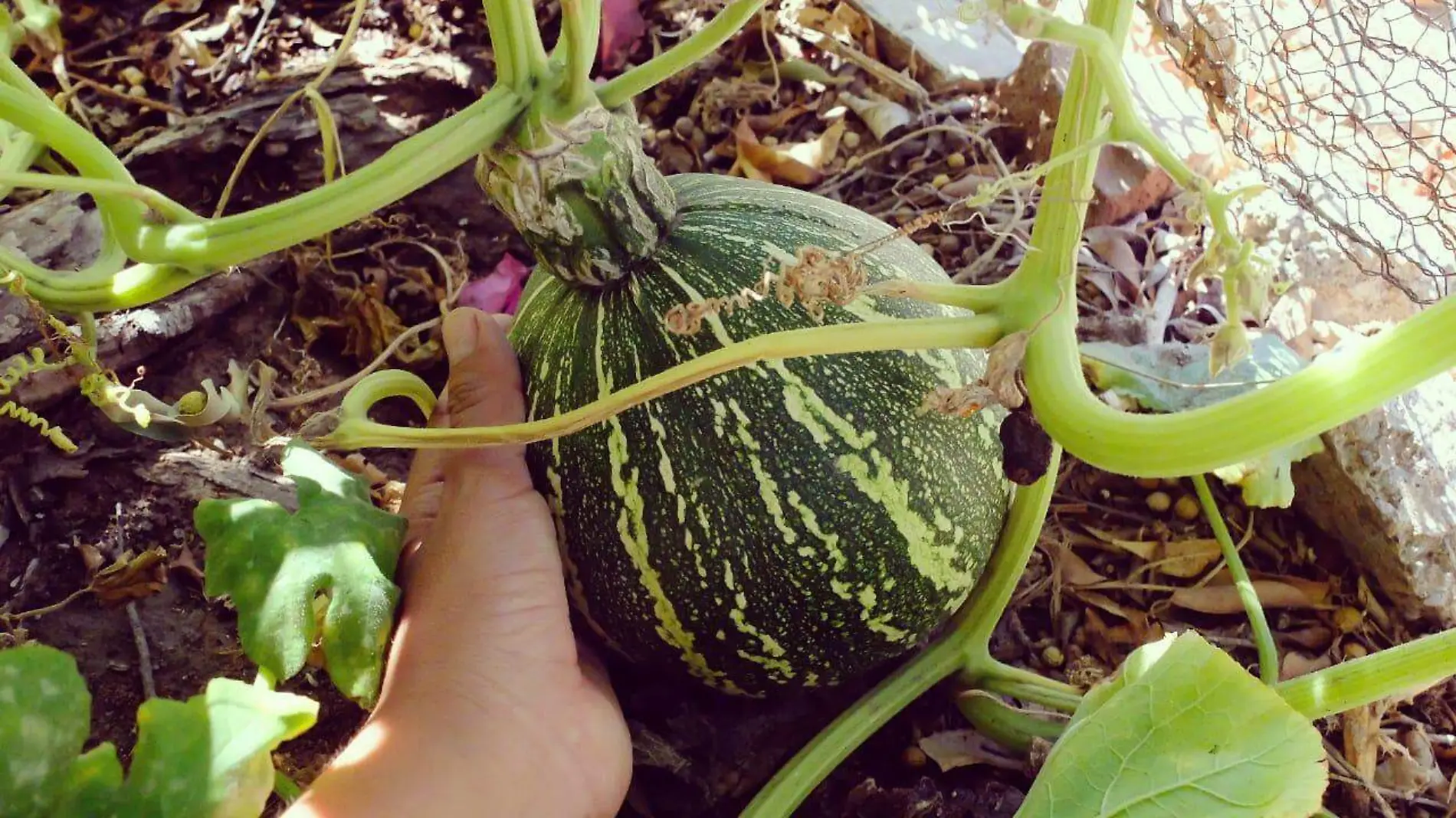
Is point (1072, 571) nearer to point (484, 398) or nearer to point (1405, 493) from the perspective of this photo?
point (1405, 493)

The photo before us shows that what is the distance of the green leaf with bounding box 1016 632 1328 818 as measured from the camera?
77cm

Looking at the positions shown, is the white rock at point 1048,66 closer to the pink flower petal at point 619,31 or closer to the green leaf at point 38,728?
the pink flower petal at point 619,31

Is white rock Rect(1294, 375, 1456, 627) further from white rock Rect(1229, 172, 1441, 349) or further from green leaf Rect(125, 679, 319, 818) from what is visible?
green leaf Rect(125, 679, 319, 818)

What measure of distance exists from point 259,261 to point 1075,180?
117cm

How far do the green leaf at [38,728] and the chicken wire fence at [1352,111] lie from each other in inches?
43.7

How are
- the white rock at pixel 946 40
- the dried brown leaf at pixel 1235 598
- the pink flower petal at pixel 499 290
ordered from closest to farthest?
the dried brown leaf at pixel 1235 598 → the pink flower petal at pixel 499 290 → the white rock at pixel 946 40

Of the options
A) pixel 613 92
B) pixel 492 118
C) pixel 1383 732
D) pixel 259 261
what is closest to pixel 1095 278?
pixel 1383 732

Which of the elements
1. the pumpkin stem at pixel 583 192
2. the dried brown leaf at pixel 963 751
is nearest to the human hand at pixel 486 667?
the pumpkin stem at pixel 583 192

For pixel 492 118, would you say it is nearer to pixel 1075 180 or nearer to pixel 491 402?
pixel 491 402

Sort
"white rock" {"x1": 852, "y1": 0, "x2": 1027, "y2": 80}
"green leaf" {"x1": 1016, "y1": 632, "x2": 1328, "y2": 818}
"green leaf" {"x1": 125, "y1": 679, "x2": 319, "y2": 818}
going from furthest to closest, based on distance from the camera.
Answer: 1. "white rock" {"x1": 852, "y1": 0, "x2": 1027, "y2": 80}
2. "green leaf" {"x1": 1016, "y1": 632, "x2": 1328, "y2": 818}
3. "green leaf" {"x1": 125, "y1": 679, "x2": 319, "y2": 818}

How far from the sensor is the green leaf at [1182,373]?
3.94ft

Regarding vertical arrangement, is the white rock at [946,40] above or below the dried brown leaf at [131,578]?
above

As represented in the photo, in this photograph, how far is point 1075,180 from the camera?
0.78 meters

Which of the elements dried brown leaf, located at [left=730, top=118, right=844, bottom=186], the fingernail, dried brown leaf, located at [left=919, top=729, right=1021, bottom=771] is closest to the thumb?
the fingernail
